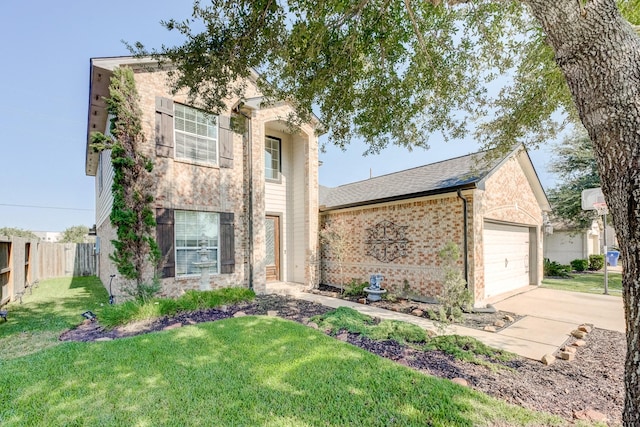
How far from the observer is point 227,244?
8.94 metres

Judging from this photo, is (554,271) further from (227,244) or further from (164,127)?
(164,127)

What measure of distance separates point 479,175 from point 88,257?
18.9 m

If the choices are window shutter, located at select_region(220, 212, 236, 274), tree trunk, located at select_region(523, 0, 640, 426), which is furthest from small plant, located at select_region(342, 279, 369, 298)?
tree trunk, located at select_region(523, 0, 640, 426)

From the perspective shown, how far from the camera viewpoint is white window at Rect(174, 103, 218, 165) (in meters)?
8.35

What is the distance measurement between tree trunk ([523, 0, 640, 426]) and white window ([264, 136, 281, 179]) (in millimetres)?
9557

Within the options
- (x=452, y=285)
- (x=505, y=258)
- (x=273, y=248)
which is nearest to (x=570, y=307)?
(x=505, y=258)

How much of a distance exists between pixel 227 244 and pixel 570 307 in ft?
31.1

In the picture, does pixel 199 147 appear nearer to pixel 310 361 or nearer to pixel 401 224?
pixel 401 224

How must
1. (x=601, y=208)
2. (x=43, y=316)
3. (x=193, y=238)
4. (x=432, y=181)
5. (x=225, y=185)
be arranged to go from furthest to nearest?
1. (x=601, y=208)
2. (x=225, y=185)
3. (x=432, y=181)
4. (x=193, y=238)
5. (x=43, y=316)

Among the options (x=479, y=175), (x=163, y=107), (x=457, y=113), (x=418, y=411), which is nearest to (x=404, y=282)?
(x=479, y=175)

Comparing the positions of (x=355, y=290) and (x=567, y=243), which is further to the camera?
(x=567, y=243)

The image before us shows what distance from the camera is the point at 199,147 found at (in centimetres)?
874

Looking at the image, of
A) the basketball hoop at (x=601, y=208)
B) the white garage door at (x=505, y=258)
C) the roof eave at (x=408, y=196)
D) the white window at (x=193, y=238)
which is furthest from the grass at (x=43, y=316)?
the basketball hoop at (x=601, y=208)

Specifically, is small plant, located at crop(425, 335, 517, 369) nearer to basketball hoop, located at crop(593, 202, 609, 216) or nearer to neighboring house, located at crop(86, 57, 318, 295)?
neighboring house, located at crop(86, 57, 318, 295)
